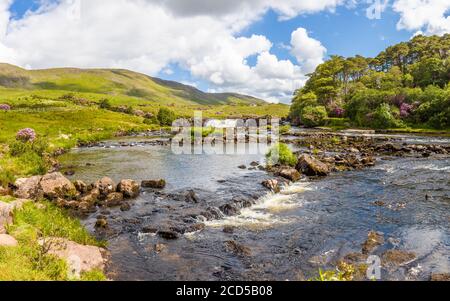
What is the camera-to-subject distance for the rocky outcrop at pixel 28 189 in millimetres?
25314

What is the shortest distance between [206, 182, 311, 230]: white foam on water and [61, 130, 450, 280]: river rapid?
64 mm

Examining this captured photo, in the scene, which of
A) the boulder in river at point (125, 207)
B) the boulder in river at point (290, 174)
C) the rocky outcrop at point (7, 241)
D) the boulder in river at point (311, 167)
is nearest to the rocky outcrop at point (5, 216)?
the rocky outcrop at point (7, 241)

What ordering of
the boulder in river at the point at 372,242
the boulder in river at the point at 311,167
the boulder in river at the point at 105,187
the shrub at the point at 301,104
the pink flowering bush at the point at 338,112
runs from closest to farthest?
the boulder in river at the point at 372,242
the boulder in river at the point at 105,187
the boulder in river at the point at 311,167
the pink flowering bush at the point at 338,112
the shrub at the point at 301,104

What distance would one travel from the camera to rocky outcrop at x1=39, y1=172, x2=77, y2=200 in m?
26.2

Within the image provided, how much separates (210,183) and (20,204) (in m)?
16.5

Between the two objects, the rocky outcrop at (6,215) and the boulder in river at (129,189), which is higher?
the rocky outcrop at (6,215)

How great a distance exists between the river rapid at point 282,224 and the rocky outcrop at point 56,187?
5.43m

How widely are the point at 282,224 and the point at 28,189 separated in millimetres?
19020

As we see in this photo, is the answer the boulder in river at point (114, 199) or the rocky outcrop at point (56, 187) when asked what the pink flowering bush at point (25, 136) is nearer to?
the rocky outcrop at point (56, 187)

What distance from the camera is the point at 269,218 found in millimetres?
22672

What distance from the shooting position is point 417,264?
607 inches

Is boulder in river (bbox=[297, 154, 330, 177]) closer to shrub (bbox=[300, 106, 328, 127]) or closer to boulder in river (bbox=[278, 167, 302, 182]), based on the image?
boulder in river (bbox=[278, 167, 302, 182])

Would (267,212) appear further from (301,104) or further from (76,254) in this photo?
(301,104)

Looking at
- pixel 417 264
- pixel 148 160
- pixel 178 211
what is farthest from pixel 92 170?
pixel 417 264
